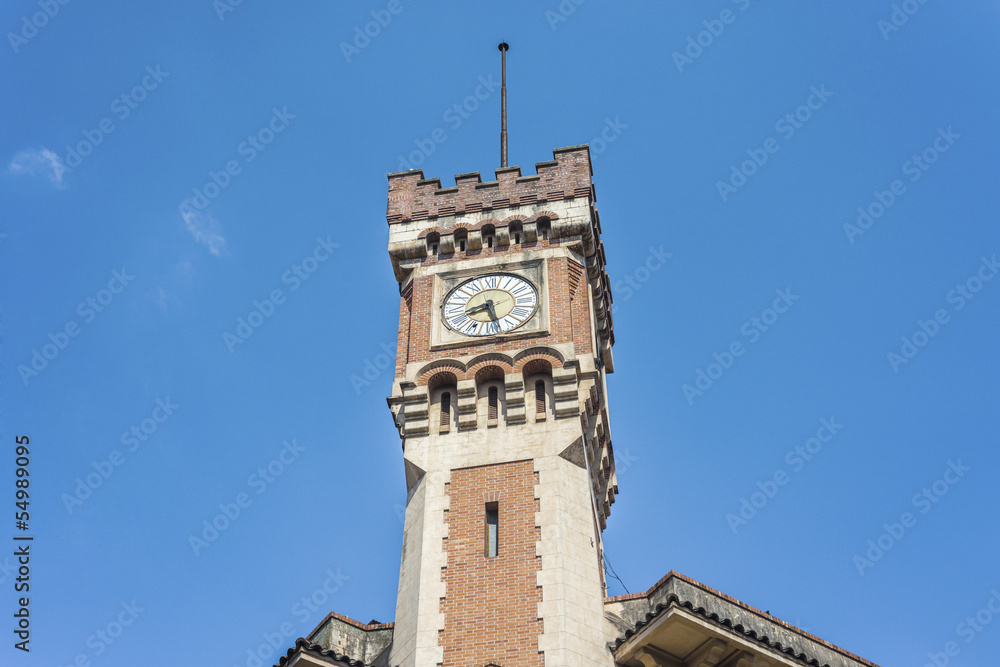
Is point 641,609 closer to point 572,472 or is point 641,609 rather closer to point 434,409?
point 572,472

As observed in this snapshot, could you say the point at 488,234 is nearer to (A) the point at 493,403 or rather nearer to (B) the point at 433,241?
(B) the point at 433,241

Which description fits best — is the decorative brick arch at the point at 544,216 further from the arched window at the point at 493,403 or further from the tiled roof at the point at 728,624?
the tiled roof at the point at 728,624

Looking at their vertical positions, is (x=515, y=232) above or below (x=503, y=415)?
above

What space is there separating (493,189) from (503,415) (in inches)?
372

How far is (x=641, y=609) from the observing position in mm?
30875

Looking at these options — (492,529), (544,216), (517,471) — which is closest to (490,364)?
(517,471)

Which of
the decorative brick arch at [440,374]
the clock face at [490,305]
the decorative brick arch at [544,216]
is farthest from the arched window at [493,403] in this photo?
the decorative brick arch at [544,216]

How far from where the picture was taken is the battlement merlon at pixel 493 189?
135 ft

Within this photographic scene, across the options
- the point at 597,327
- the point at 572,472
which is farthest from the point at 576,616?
the point at 597,327

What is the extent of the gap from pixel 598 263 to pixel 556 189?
2674 millimetres

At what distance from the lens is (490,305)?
3788 cm

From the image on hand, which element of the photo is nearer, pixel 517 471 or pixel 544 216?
pixel 517 471

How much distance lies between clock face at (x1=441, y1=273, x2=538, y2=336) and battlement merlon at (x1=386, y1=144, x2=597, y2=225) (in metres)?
3.14

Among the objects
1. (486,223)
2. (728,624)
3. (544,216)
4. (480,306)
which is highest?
(544,216)
